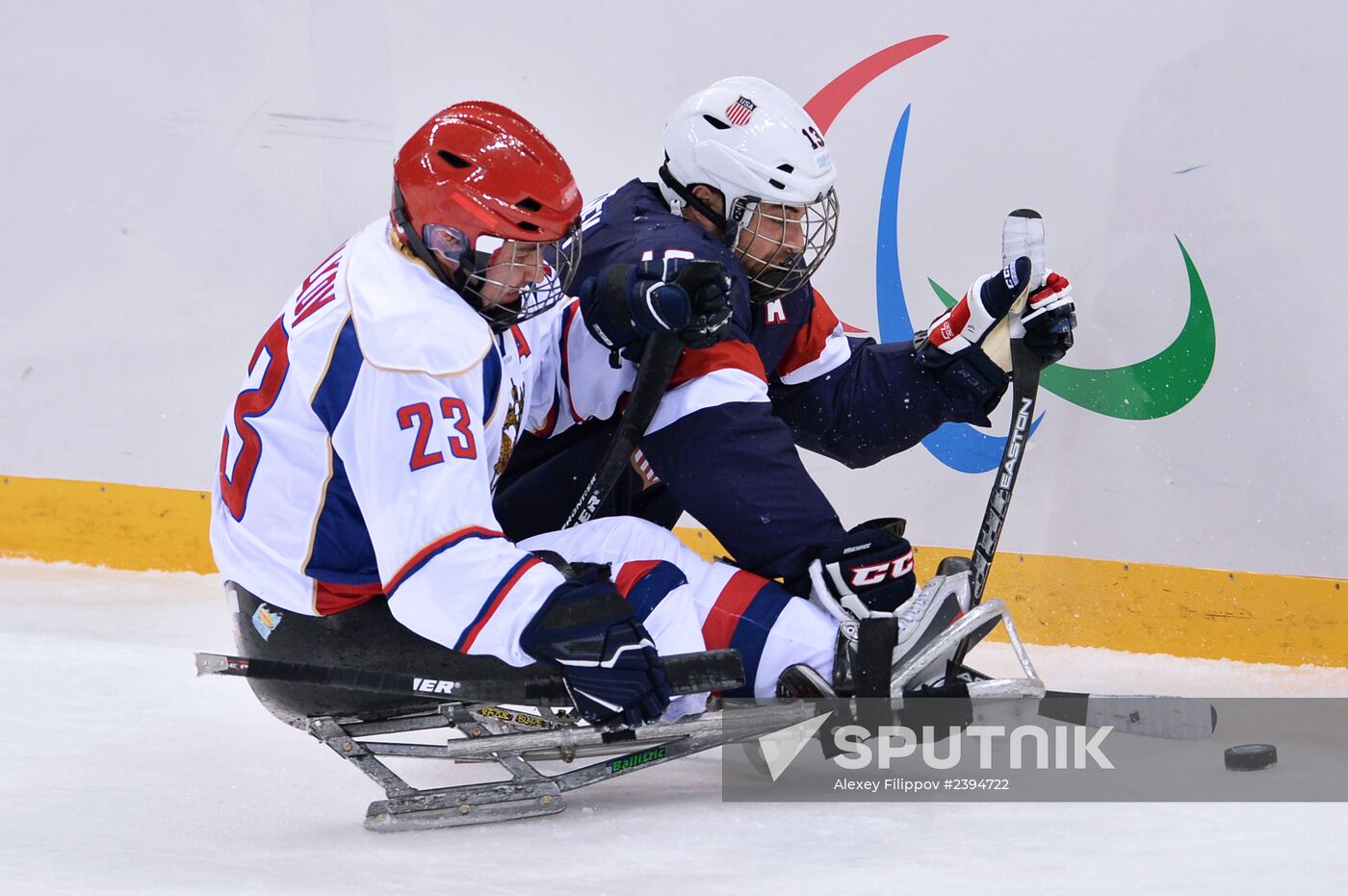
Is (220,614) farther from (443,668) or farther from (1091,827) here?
(1091,827)

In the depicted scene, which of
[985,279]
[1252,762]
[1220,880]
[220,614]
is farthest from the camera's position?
[220,614]

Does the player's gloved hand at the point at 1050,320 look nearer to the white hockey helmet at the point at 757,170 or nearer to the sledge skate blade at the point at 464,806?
the white hockey helmet at the point at 757,170

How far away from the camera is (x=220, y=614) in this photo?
13.4ft

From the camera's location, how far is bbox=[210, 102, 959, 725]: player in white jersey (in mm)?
2039

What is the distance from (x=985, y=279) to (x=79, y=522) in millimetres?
2971

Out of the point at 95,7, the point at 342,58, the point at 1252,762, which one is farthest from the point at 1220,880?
the point at 95,7

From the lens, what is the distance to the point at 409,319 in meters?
2.12

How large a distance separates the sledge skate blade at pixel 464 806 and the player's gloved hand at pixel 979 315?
1.20 metres

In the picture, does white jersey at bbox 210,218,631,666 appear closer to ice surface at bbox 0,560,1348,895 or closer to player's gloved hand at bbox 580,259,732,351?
player's gloved hand at bbox 580,259,732,351

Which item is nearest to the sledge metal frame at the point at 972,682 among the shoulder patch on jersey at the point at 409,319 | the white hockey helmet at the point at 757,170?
the white hockey helmet at the point at 757,170

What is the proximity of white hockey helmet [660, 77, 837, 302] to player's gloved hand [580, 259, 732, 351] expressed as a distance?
24 cm

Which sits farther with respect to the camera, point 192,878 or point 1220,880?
point 192,878

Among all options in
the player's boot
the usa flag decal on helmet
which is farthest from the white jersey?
the usa flag decal on helmet

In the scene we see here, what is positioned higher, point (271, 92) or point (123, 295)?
point (271, 92)
